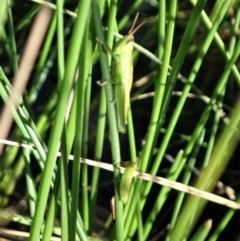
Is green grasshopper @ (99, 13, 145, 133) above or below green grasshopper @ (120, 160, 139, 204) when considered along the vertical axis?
above

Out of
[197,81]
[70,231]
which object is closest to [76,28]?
[70,231]

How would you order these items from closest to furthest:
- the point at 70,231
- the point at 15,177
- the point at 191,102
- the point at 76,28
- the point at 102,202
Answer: the point at 76,28
the point at 70,231
the point at 15,177
the point at 102,202
the point at 191,102

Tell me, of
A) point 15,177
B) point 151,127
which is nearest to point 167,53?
point 151,127

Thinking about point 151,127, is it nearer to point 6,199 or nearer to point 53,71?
point 6,199

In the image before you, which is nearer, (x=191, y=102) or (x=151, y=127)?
(x=151, y=127)

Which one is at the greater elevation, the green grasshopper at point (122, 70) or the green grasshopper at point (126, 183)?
the green grasshopper at point (122, 70)

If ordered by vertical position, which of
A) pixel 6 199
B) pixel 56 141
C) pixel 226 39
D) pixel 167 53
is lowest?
pixel 6 199

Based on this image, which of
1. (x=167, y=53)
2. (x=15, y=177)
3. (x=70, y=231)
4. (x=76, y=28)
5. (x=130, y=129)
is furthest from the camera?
(x=15, y=177)

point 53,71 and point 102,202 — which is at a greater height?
point 53,71

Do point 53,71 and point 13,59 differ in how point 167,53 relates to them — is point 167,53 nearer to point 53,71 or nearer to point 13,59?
point 13,59
